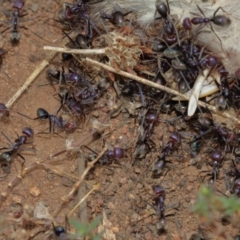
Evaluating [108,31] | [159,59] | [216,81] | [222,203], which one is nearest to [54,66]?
[108,31]

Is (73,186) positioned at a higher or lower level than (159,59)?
lower

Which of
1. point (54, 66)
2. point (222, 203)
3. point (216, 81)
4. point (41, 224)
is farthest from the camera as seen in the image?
point (54, 66)

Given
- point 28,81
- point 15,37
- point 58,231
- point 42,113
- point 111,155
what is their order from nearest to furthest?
1. point 58,231
2. point 111,155
3. point 42,113
4. point 28,81
5. point 15,37

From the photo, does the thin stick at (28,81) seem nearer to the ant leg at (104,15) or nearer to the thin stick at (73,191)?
the ant leg at (104,15)

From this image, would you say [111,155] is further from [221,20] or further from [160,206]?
[221,20]

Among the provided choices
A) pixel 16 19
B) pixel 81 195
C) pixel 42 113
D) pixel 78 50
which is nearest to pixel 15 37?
pixel 16 19

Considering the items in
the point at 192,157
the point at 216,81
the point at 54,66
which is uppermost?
the point at 54,66

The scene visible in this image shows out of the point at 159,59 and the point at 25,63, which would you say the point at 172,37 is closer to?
the point at 159,59
